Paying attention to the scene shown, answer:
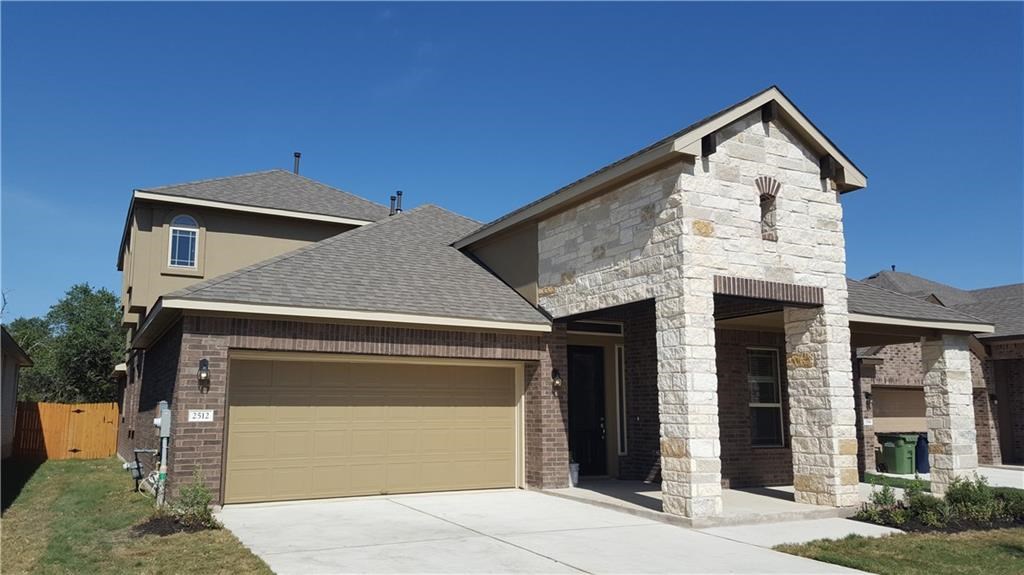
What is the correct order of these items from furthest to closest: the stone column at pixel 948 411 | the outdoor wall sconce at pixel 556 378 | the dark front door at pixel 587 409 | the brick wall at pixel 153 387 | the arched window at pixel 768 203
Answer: the dark front door at pixel 587 409 < the outdoor wall sconce at pixel 556 378 < the stone column at pixel 948 411 < the brick wall at pixel 153 387 < the arched window at pixel 768 203

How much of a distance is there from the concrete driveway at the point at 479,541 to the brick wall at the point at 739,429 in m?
3.93

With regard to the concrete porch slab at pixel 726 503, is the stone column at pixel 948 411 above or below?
above

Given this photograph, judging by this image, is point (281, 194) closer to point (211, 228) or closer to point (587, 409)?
point (211, 228)

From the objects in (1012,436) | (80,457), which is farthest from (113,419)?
(1012,436)

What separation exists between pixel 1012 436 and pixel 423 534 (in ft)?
65.3

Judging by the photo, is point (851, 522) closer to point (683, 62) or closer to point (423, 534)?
point (423, 534)

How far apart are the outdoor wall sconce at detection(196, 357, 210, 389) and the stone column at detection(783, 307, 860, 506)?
8665 millimetres

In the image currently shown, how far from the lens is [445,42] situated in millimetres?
14094

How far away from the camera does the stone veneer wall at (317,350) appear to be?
10.1 meters

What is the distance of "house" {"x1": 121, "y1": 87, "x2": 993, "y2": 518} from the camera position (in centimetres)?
998

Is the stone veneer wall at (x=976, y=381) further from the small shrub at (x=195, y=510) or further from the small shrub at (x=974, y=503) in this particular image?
the small shrub at (x=195, y=510)

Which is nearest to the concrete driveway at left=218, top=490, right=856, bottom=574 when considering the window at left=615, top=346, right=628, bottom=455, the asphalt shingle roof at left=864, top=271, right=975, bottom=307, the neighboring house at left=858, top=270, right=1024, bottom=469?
the window at left=615, top=346, right=628, bottom=455

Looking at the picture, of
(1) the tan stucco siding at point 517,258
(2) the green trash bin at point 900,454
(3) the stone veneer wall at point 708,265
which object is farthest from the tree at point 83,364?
(2) the green trash bin at point 900,454

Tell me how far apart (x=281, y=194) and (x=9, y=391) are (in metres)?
10.6
